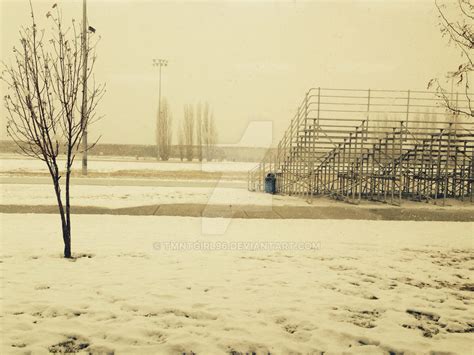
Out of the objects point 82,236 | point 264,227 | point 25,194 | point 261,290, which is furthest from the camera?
point 25,194

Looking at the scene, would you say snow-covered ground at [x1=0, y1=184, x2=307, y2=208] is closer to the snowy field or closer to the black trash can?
the black trash can

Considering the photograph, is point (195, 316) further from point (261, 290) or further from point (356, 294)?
point (356, 294)

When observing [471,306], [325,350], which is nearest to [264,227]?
[471,306]

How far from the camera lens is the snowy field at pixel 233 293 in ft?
12.1

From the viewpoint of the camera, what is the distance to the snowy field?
3682 mm

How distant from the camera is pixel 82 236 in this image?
794 centimetres

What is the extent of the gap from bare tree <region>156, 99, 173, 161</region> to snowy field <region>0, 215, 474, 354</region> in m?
48.2

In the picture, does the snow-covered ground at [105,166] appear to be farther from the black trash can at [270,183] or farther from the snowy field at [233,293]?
the snowy field at [233,293]

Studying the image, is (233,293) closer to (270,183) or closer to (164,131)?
(270,183)

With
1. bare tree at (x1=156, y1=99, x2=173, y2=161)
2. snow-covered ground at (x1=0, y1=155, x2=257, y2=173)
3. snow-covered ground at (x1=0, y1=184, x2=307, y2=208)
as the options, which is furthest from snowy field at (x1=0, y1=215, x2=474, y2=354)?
bare tree at (x1=156, y1=99, x2=173, y2=161)

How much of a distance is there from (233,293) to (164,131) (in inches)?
2069

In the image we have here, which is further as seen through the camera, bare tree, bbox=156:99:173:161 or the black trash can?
bare tree, bbox=156:99:173:161

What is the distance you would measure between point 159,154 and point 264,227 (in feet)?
173

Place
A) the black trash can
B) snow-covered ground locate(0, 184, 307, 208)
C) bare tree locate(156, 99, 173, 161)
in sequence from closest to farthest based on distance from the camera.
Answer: snow-covered ground locate(0, 184, 307, 208) < the black trash can < bare tree locate(156, 99, 173, 161)
